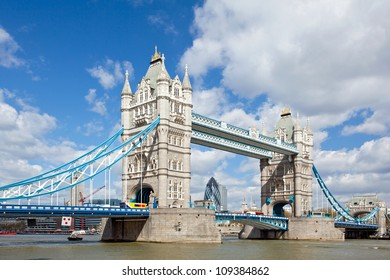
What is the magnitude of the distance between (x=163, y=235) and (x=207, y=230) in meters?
5.50

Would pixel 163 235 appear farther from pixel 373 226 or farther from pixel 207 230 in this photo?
pixel 373 226

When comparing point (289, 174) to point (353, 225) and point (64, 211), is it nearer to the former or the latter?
point (353, 225)

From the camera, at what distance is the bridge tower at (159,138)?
208ft

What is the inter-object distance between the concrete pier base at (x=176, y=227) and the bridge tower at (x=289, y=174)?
3376 cm

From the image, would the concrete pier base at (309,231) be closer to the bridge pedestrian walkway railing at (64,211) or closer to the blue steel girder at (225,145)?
the blue steel girder at (225,145)

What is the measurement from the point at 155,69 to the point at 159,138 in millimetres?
10232

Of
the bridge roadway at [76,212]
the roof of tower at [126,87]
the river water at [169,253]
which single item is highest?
the roof of tower at [126,87]

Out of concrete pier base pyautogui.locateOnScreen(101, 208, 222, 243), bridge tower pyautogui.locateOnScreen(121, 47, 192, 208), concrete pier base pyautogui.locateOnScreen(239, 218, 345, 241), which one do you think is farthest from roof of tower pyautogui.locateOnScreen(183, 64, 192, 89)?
concrete pier base pyautogui.locateOnScreen(239, 218, 345, 241)

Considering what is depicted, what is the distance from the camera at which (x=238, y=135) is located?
7719cm

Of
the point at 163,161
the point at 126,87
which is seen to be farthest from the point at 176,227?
the point at 126,87

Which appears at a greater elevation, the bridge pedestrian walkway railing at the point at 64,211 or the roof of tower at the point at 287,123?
the roof of tower at the point at 287,123

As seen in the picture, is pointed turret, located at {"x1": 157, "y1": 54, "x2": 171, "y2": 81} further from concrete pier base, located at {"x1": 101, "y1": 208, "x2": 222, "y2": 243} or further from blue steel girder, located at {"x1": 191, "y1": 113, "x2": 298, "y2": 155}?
concrete pier base, located at {"x1": 101, "y1": 208, "x2": 222, "y2": 243}

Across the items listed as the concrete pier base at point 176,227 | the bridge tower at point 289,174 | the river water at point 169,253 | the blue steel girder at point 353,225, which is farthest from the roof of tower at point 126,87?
the blue steel girder at point 353,225
